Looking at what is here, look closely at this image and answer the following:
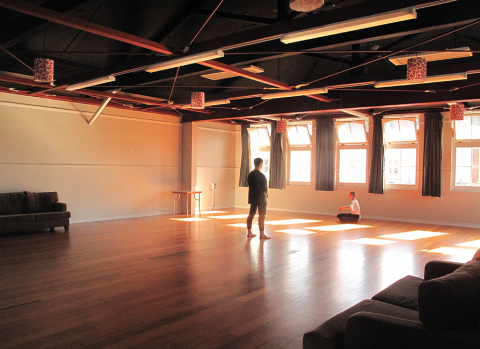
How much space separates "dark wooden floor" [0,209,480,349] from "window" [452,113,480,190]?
6.93ft

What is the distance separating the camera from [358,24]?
3705mm

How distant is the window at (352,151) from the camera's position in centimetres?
1175

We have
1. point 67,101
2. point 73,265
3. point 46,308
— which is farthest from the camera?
point 67,101

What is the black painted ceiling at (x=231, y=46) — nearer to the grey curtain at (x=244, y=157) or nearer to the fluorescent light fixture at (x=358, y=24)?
the fluorescent light fixture at (x=358, y=24)

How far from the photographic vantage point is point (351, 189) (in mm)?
11789

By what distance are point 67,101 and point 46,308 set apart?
6.86m

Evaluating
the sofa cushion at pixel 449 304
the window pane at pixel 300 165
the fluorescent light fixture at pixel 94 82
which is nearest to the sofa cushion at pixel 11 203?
the fluorescent light fixture at pixel 94 82

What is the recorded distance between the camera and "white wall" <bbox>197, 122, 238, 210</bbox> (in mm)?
12867

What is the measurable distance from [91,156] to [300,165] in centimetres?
658

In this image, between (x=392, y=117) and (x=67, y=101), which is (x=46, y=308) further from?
(x=392, y=117)

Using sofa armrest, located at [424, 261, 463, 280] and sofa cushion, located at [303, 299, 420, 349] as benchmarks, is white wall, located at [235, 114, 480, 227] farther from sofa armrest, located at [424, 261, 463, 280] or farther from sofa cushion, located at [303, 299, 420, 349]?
sofa cushion, located at [303, 299, 420, 349]

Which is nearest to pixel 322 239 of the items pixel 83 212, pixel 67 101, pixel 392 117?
pixel 392 117

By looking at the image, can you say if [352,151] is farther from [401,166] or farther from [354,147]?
[401,166]

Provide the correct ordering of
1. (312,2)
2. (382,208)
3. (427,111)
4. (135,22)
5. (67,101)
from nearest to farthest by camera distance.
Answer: (312,2)
(135,22)
(67,101)
(427,111)
(382,208)
